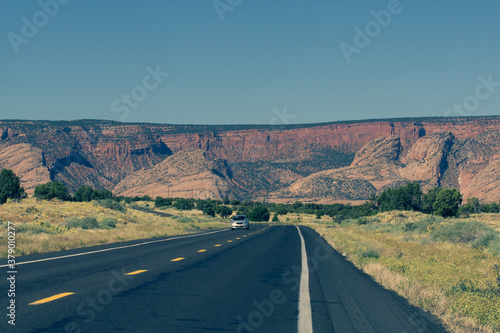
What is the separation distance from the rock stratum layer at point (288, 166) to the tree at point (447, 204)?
4793cm

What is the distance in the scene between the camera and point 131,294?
9242 millimetres

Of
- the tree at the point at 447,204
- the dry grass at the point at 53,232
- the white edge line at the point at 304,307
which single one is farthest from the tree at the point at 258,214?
the white edge line at the point at 304,307

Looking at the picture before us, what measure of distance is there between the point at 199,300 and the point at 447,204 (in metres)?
76.8

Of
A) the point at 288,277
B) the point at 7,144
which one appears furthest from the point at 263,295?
the point at 7,144

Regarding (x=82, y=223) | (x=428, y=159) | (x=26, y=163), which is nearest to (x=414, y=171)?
(x=428, y=159)

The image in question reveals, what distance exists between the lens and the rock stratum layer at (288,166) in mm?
143875

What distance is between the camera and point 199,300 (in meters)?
8.83

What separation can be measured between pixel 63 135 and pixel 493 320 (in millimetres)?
193843

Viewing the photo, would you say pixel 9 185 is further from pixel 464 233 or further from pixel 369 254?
pixel 369 254

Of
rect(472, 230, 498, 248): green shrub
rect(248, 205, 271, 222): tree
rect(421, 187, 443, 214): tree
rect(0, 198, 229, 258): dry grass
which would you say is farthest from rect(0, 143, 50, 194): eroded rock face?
rect(472, 230, 498, 248): green shrub

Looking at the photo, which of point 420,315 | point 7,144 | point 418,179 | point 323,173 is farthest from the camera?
point 7,144

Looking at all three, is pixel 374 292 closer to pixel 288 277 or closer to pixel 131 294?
pixel 288 277

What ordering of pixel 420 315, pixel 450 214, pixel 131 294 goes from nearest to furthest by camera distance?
pixel 420 315 < pixel 131 294 < pixel 450 214

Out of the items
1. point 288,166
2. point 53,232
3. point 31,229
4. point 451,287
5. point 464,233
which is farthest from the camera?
point 288,166
